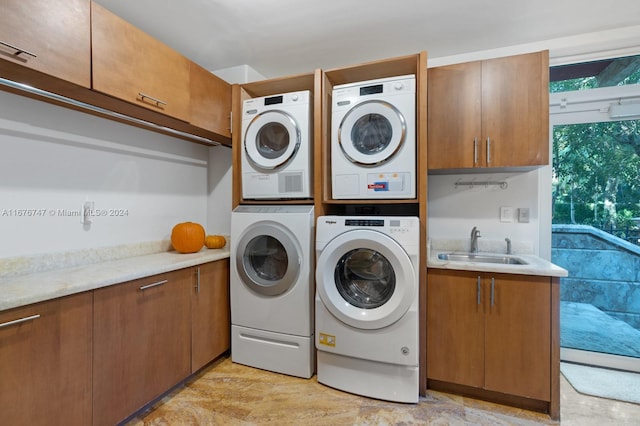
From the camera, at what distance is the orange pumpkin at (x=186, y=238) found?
218cm

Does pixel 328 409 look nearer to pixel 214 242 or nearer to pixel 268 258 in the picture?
pixel 268 258

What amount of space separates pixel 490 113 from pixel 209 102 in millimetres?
1938

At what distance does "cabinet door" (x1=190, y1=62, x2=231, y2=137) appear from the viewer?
208cm

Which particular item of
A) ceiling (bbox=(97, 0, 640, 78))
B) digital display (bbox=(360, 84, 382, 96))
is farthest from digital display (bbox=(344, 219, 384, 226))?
ceiling (bbox=(97, 0, 640, 78))

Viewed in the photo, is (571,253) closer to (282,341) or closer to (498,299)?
(498,299)

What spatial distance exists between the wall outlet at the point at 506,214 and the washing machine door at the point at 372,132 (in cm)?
106

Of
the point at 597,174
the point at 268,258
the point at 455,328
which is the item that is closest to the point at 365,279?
the point at 455,328

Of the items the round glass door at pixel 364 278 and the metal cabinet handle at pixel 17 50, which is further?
the round glass door at pixel 364 278

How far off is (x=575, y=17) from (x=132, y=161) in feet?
10.4

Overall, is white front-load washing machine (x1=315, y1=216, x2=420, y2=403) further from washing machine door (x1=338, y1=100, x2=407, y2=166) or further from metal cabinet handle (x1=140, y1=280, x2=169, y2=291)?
metal cabinet handle (x1=140, y1=280, x2=169, y2=291)

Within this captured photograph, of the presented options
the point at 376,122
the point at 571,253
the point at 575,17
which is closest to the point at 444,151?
the point at 376,122

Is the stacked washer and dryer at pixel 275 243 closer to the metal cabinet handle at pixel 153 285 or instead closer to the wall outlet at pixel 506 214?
the metal cabinet handle at pixel 153 285

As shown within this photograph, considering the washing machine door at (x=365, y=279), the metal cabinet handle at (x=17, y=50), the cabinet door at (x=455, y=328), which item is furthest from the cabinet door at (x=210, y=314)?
the cabinet door at (x=455, y=328)

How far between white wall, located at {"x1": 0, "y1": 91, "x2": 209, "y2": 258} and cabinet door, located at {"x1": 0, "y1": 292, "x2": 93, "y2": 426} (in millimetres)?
585
